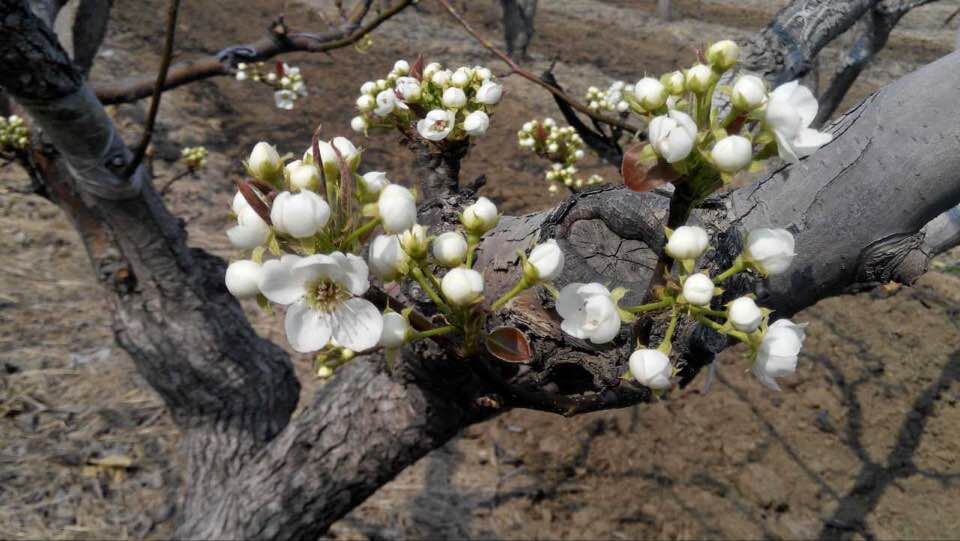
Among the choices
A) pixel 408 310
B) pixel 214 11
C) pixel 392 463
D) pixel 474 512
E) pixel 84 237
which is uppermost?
pixel 408 310

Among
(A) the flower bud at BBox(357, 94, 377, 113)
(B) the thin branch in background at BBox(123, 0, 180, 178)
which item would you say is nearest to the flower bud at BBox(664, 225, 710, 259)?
(A) the flower bud at BBox(357, 94, 377, 113)

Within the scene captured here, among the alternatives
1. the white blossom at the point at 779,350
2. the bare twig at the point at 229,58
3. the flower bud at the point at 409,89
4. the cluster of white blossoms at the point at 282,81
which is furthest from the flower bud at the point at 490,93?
the cluster of white blossoms at the point at 282,81

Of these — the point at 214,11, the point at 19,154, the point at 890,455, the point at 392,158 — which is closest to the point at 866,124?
the point at 19,154

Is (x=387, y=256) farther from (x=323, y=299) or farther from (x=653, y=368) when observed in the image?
(x=653, y=368)

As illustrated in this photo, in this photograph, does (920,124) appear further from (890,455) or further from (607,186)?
(890,455)

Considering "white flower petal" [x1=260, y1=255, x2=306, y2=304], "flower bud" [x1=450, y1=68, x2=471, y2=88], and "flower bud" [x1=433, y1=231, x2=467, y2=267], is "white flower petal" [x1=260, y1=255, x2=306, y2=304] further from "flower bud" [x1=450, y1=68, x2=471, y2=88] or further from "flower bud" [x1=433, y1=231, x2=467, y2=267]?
"flower bud" [x1=450, y1=68, x2=471, y2=88]

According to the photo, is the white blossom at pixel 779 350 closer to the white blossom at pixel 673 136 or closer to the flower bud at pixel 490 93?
the white blossom at pixel 673 136

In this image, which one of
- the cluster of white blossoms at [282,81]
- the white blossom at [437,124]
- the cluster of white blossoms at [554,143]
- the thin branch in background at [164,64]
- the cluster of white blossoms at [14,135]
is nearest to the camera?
the white blossom at [437,124]
